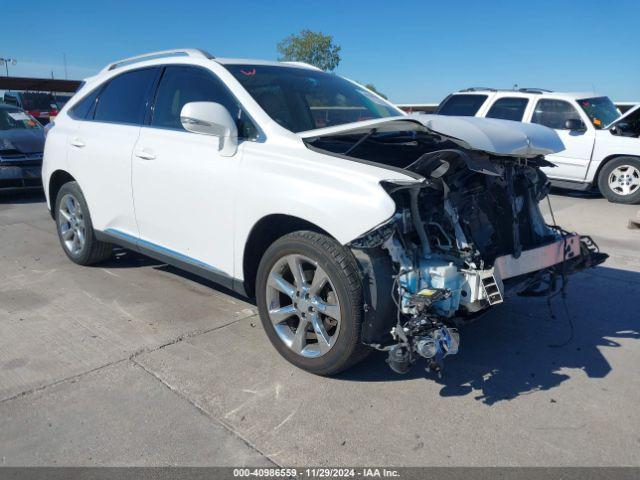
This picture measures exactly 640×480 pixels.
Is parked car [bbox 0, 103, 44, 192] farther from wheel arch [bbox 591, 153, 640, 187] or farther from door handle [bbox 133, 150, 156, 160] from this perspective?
wheel arch [bbox 591, 153, 640, 187]

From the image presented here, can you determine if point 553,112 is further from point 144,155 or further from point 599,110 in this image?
point 144,155

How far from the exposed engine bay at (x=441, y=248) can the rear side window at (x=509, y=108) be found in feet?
22.5

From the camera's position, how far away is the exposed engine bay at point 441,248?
9.57 ft

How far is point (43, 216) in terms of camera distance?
27.5 ft

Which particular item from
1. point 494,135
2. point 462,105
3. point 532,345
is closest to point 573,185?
point 462,105

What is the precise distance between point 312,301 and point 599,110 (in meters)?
8.99

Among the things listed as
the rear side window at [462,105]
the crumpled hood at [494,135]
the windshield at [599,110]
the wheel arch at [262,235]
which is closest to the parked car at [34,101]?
the rear side window at [462,105]

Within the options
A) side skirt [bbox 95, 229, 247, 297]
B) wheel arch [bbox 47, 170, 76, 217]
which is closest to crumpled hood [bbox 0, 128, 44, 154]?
wheel arch [bbox 47, 170, 76, 217]

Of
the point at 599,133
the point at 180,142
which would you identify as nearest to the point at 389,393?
the point at 180,142

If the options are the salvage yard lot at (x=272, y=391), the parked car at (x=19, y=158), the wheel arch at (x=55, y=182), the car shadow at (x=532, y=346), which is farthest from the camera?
the parked car at (x=19, y=158)

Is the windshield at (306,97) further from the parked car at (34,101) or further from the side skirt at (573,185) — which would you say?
the parked car at (34,101)

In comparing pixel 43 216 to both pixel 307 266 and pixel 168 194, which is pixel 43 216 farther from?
pixel 307 266

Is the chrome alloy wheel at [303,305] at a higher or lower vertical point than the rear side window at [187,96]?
lower

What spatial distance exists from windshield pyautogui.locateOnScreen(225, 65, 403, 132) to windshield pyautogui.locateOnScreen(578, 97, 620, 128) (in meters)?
6.63
